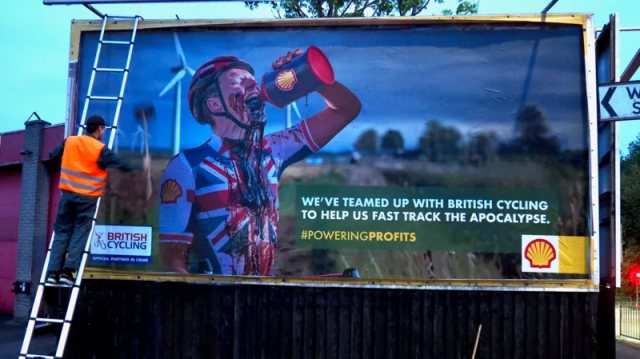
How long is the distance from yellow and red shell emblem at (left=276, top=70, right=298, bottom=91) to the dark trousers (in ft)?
5.74

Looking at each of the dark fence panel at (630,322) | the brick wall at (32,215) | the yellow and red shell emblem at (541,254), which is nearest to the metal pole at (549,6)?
the yellow and red shell emblem at (541,254)

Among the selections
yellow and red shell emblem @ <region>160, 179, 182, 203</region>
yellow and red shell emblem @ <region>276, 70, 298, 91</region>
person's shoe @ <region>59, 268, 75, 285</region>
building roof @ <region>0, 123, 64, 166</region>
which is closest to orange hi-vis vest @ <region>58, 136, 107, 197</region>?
person's shoe @ <region>59, 268, 75, 285</region>

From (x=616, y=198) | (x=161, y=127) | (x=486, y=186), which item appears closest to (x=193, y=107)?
(x=161, y=127)

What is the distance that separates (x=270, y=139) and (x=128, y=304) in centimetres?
185

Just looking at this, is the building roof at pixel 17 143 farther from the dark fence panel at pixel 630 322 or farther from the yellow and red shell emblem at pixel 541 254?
the dark fence panel at pixel 630 322

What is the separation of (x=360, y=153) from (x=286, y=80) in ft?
2.92

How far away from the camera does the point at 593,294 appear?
15.1ft

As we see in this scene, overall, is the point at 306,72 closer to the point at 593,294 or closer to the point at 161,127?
the point at 161,127

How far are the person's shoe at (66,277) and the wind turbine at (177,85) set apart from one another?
1.29m

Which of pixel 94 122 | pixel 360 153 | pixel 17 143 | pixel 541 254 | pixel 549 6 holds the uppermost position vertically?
pixel 17 143

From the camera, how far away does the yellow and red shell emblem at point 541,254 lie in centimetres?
465

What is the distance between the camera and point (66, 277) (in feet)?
14.1

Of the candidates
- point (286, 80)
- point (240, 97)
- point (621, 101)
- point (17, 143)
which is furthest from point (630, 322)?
point (17, 143)

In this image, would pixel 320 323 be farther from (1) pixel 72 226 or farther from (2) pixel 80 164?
(2) pixel 80 164
